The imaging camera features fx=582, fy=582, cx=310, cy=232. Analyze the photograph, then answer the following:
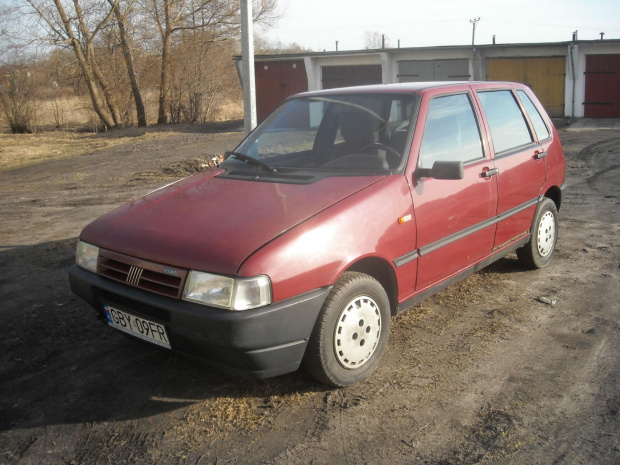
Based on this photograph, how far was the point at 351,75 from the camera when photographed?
2828cm

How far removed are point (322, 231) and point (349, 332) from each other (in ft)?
2.12

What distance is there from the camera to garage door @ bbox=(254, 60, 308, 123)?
28.8m

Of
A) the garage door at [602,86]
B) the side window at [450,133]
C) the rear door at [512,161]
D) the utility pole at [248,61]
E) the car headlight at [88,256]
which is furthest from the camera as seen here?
the garage door at [602,86]

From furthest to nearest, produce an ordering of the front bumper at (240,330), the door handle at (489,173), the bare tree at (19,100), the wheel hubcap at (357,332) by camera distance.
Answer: the bare tree at (19,100) < the door handle at (489,173) < the wheel hubcap at (357,332) < the front bumper at (240,330)

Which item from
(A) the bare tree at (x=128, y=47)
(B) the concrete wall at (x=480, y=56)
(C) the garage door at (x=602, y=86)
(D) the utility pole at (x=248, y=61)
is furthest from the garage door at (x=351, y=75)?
(D) the utility pole at (x=248, y=61)

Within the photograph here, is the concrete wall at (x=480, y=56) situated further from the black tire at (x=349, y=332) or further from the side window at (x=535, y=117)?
the black tire at (x=349, y=332)

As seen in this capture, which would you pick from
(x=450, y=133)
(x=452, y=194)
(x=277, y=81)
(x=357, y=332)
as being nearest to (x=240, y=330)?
(x=357, y=332)

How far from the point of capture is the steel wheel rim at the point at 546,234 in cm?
559

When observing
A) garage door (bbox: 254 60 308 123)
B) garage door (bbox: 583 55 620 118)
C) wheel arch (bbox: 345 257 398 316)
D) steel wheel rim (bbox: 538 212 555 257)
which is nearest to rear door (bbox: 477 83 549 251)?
steel wheel rim (bbox: 538 212 555 257)

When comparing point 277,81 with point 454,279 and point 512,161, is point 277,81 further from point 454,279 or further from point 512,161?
point 454,279

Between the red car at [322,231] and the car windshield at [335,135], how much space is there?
1 centimetres

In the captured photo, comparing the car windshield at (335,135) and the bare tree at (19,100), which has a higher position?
the bare tree at (19,100)

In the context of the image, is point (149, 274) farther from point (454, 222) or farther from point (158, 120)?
point (158, 120)

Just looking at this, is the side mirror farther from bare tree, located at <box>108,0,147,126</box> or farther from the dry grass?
bare tree, located at <box>108,0,147,126</box>
